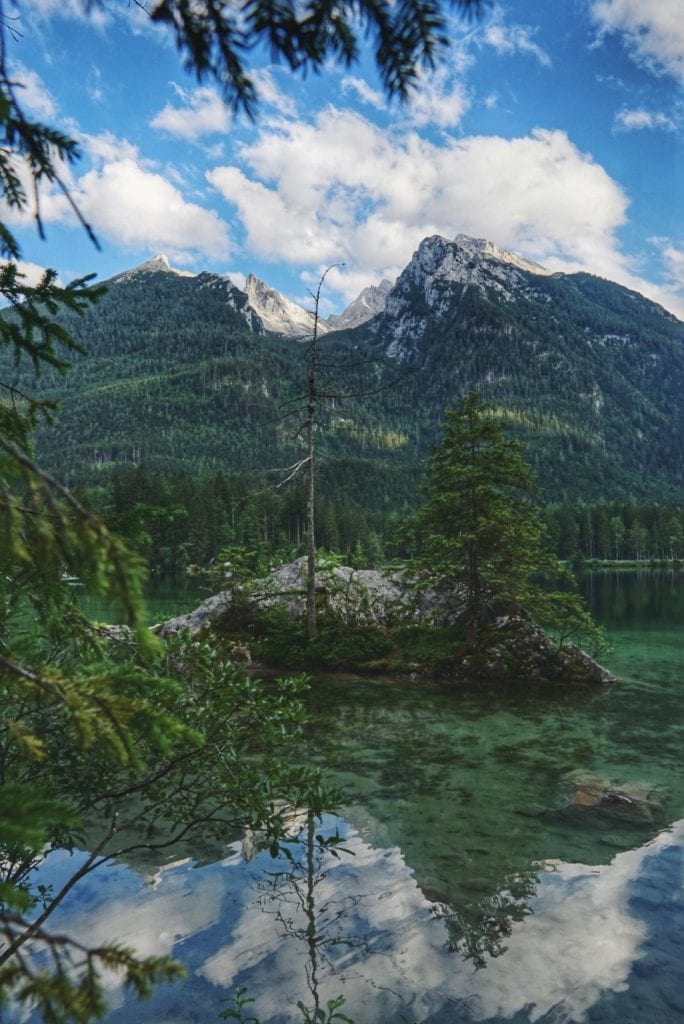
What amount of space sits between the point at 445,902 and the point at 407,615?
16.0 m

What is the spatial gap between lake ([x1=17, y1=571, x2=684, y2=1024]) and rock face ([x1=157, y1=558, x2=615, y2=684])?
711 centimetres

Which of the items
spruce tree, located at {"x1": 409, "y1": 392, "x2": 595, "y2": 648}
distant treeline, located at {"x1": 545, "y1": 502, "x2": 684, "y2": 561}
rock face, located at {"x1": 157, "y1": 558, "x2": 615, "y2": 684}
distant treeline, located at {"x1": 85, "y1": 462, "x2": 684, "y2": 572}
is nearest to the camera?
spruce tree, located at {"x1": 409, "y1": 392, "x2": 595, "y2": 648}

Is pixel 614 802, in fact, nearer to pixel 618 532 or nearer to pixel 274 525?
pixel 274 525

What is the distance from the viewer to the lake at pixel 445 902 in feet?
19.7

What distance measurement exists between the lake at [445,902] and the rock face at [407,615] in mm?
7107

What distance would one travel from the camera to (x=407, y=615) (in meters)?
23.5

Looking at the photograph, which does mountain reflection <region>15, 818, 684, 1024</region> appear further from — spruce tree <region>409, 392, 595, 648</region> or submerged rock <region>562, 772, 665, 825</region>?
spruce tree <region>409, 392, 595, 648</region>

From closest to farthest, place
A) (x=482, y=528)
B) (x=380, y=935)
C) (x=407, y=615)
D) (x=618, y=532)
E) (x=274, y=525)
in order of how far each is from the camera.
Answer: (x=380, y=935) < (x=482, y=528) < (x=407, y=615) < (x=274, y=525) < (x=618, y=532)

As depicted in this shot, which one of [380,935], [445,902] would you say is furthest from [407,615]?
[380,935]

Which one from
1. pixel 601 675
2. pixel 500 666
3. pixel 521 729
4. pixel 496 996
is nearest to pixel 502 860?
pixel 496 996

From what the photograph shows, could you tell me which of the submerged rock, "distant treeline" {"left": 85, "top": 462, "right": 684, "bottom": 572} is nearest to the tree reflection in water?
the submerged rock

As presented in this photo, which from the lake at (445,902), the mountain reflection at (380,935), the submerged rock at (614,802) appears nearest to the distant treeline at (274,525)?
the lake at (445,902)

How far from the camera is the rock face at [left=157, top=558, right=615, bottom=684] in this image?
20.8 meters

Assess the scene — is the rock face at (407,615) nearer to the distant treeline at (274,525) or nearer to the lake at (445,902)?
the lake at (445,902)
